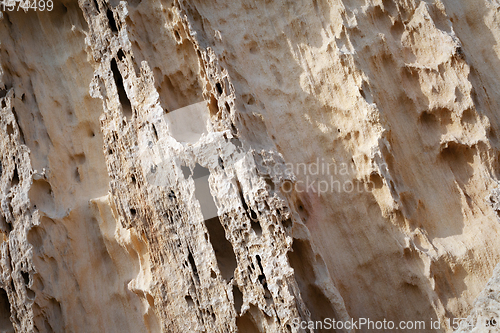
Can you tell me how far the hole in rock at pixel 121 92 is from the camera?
184 inches

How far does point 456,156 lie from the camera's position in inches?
186

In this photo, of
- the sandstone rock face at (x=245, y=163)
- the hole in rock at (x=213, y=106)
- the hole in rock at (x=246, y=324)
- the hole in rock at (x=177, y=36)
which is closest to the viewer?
the hole in rock at (x=246, y=324)

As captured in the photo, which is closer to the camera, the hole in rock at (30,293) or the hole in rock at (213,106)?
the hole in rock at (30,293)

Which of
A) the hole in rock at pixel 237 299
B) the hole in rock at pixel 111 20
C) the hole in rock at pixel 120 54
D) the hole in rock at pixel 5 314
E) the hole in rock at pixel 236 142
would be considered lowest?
the hole in rock at pixel 237 299

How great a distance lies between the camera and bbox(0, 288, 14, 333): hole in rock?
15.2 feet

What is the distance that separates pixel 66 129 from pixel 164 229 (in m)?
1.85

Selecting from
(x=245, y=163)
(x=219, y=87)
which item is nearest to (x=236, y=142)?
(x=245, y=163)

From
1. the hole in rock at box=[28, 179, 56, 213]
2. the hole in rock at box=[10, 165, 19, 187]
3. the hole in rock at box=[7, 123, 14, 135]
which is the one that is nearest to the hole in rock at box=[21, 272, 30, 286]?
the hole in rock at box=[28, 179, 56, 213]

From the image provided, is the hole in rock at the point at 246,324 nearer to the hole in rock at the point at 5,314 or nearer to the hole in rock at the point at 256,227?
the hole in rock at the point at 256,227

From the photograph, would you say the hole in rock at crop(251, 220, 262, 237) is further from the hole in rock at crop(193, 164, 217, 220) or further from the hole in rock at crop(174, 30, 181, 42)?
the hole in rock at crop(174, 30, 181, 42)

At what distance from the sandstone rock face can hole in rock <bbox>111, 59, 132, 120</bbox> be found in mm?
16

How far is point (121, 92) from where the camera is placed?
474 cm

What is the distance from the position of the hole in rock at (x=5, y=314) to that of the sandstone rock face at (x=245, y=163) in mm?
22

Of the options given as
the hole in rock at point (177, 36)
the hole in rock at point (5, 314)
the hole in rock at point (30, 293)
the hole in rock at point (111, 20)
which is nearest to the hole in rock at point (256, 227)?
the hole in rock at point (177, 36)
